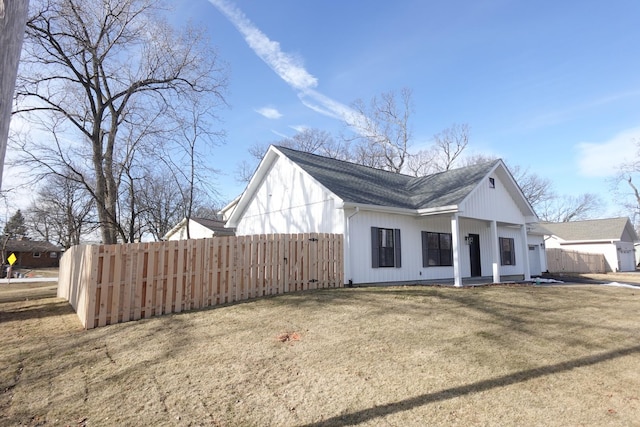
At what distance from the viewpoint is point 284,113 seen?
82.7 feet

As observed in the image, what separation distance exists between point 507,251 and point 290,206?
11.8m

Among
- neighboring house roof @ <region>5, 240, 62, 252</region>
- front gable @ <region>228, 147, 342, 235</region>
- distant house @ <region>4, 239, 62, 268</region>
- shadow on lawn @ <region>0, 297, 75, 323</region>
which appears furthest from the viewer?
distant house @ <region>4, 239, 62, 268</region>

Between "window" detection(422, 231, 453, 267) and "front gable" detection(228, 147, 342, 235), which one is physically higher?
"front gable" detection(228, 147, 342, 235)

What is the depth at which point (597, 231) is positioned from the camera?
31.9 meters

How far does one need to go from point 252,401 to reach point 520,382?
10.2 ft

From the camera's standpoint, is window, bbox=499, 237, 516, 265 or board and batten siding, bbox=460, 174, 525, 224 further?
window, bbox=499, 237, 516, 265

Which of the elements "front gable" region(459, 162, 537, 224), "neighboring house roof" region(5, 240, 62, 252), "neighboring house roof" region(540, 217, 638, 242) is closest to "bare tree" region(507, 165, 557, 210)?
"neighboring house roof" region(540, 217, 638, 242)

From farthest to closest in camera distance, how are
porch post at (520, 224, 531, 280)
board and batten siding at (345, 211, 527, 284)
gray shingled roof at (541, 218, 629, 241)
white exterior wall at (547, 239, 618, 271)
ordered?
gray shingled roof at (541, 218, 629, 241), white exterior wall at (547, 239, 618, 271), porch post at (520, 224, 531, 280), board and batten siding at (345, 211, 527, 284)

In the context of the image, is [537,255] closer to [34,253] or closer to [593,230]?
[593,230]

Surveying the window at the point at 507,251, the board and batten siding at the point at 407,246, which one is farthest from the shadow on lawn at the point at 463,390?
A: the window at the point at 507,251

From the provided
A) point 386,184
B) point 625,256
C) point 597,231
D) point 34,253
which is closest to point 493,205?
point 386,184

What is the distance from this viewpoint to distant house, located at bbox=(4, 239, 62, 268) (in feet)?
158

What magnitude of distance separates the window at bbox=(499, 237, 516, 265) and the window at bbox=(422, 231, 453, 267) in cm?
467

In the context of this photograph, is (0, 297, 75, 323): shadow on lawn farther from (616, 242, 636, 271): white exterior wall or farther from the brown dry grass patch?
(616, 242, 636, 271): white exterior wall
